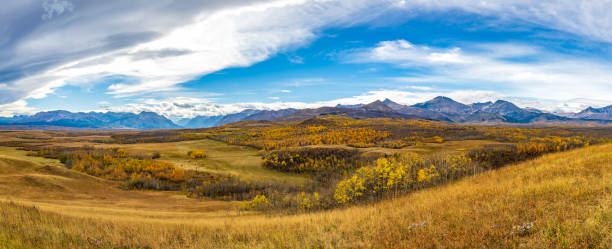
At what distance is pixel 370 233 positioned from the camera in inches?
332

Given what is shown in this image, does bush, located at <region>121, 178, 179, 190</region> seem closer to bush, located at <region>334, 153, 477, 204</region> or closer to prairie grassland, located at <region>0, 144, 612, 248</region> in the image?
prairie grassland, located at <region>0, 144, 612, 248</region>

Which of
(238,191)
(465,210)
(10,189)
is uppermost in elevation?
(465,210)

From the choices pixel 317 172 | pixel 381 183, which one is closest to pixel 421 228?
pixel 381 183

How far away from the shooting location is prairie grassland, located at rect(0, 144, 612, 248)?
267 inches

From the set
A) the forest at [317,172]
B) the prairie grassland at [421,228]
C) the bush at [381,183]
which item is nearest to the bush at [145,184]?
the forest at [317,172]

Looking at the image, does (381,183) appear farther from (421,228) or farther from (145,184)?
(145,184)

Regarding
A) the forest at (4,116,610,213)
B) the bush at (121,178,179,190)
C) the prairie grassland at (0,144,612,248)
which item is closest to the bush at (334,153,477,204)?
the forest at (4,116,610,213)

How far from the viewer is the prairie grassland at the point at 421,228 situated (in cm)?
679

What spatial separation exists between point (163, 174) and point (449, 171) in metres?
38.0

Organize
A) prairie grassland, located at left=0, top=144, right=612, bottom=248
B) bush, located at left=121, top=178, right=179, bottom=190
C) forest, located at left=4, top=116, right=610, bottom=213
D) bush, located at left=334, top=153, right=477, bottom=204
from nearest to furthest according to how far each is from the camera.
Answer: prairie grassland, located at left=0, top=144, right=612, bottom=248, bush, located at left=334, top=153, right=477, bottom=204, forest, located at left=4, top=116, right=610, bottom=213, bush, located at left=121, top=178, right=179, bottom=190

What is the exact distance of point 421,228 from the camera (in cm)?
816

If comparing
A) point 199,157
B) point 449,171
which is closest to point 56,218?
point 449,171

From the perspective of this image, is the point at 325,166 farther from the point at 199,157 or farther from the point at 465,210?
the point at 465,210

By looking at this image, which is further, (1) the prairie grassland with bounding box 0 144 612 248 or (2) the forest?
(2) the forest
